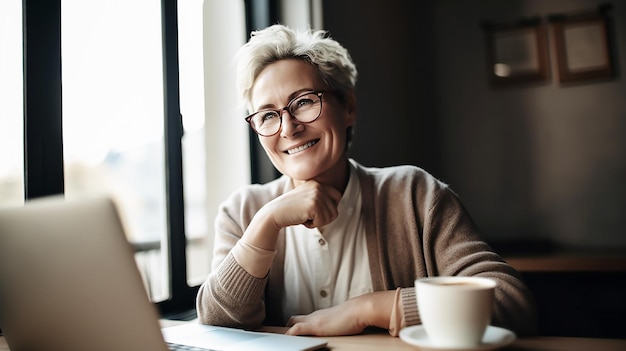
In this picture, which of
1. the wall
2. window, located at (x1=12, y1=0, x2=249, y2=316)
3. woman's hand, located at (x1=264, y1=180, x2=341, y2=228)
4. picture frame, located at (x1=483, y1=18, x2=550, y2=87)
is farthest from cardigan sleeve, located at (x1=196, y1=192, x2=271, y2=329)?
Result: picture frame, located at (x1=483, y1=18, x2=550, y2=87)

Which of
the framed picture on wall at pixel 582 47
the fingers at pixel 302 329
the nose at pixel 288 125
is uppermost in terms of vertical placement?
the framed picture on wall at pixel 582 47

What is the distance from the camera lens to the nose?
1.20 m

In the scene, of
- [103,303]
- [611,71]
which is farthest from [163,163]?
[611,71]

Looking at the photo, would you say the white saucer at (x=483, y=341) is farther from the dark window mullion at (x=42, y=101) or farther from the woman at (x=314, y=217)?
the dark window mullion at (x=42, y=101)

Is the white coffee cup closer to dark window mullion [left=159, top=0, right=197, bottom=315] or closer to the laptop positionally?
the laptop

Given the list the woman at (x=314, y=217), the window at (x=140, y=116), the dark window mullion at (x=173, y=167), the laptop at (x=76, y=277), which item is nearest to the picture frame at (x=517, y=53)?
the window at (x=140, y=116)

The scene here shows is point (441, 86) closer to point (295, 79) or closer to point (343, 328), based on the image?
point (295, 79)

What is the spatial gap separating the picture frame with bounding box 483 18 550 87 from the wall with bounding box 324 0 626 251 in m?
0.05

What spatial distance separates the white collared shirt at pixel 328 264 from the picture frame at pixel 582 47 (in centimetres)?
206

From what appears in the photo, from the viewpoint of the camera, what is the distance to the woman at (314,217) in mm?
1053

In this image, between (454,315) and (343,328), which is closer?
(454,315)

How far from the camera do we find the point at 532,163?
2857 millimetres

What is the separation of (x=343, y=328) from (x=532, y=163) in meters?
2.30

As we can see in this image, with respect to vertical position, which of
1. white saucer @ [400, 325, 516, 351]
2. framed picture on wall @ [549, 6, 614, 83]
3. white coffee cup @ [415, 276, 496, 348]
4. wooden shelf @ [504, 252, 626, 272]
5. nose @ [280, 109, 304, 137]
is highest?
framed picture on wall @ [549, 6, 614, 83]
